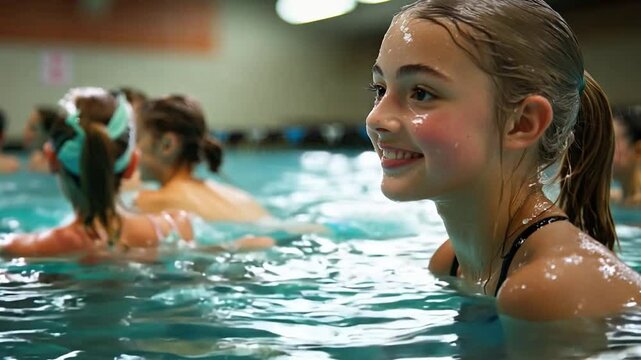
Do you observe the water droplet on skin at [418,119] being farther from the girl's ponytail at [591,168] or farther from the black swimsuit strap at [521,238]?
the girl's ponytail at [591,168]

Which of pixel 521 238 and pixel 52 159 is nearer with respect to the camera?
pixel 521 238

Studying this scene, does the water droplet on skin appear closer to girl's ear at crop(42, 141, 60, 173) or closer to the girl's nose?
the girl's nose

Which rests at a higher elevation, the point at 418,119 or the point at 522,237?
the point at 418,119

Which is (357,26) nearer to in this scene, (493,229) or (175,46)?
(175,46)

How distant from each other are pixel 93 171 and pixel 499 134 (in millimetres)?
2164

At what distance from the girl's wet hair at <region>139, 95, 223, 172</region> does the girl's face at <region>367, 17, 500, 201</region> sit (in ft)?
10.6

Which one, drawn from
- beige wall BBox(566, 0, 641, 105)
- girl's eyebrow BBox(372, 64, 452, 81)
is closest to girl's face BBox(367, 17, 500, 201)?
girl's eyebrow BBox(372, 64, 452, 81)

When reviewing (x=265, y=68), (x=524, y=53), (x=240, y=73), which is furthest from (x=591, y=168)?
(x=265, y=68)

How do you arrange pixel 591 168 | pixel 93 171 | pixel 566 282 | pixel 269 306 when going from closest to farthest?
pixel 566 282 → pixel 591 168 → pixel 269 306 → pixel 93 171

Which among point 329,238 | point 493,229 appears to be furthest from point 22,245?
point 493,229

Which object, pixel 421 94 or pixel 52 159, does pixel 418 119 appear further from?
pixel 52 159

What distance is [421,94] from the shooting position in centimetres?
219

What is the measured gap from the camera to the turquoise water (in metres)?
2.21

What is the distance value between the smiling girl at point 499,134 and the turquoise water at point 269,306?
0.52 feet
